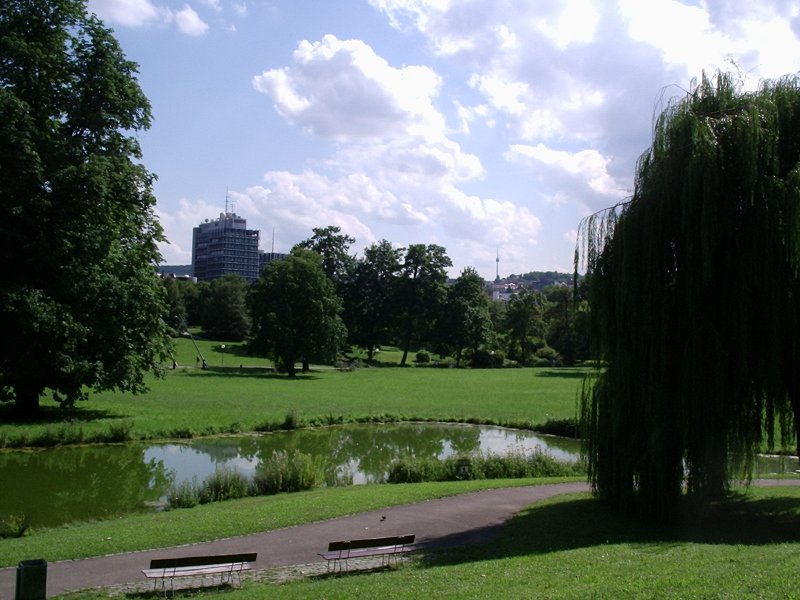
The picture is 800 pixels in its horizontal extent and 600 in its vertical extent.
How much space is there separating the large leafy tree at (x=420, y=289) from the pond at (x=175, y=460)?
55352 mm

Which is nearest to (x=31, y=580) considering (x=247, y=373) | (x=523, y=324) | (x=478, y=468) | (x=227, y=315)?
(x=478, y=468)

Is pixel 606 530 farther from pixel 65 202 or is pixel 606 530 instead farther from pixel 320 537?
pixel 65 202

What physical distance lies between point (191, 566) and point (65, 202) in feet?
72.3

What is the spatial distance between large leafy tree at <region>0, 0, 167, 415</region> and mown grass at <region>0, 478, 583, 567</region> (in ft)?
44.2

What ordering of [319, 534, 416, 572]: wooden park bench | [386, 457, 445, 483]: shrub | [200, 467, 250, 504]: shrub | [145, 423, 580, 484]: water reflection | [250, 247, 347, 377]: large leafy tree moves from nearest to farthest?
1. [319, 534, 416, 572]: wooden park bench
2. [200, 467, 250, 504]: shrub
3. [386, 457, 445, 483]: shrub
4. [145, 423, 580, 484]: water reflection
5. [250, 247, 347, 377]: large leafy tree

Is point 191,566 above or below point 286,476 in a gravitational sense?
above

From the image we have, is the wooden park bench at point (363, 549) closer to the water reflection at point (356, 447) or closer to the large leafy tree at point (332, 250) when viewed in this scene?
the water reflection at point (356, 447)

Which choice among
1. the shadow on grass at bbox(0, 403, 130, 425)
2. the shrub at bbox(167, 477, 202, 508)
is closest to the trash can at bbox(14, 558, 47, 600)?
the shrub at bbox(167, 477, 202, 508)

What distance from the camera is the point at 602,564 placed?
10125 millimetres

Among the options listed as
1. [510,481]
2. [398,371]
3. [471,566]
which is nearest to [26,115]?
[510,481]

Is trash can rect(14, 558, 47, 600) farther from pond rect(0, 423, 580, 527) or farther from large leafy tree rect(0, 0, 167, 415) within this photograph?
large leafy tree rect(0, 0, 167, 415)

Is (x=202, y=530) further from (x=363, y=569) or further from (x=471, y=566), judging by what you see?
(x=471, y=566)

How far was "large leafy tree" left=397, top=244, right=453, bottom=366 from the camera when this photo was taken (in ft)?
310

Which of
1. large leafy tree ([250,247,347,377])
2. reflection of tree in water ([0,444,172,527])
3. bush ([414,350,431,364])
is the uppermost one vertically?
large leafy tree ([250,247,347,377])
